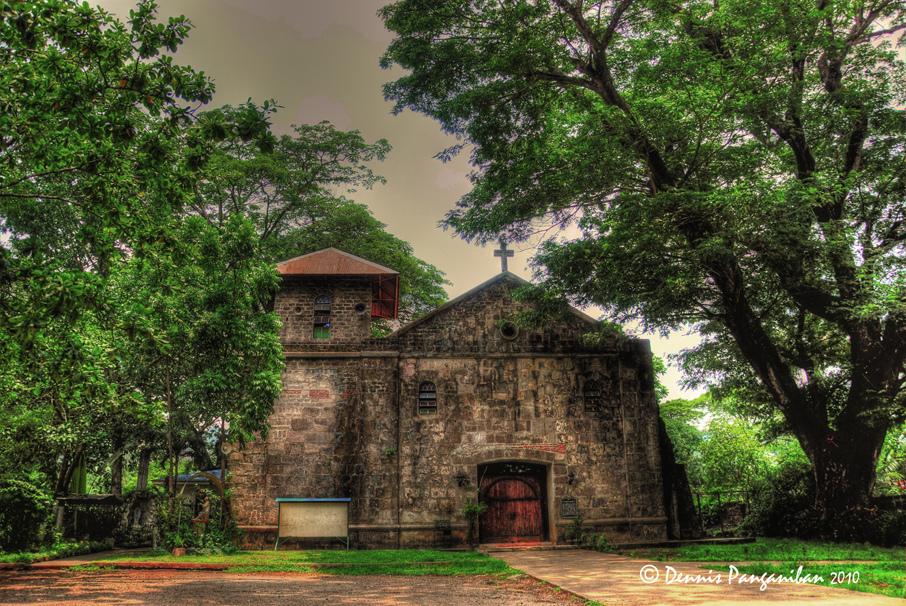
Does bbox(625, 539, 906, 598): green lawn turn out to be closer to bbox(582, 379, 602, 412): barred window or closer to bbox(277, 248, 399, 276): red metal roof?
bbox(582, 379, 602, 412): barred window

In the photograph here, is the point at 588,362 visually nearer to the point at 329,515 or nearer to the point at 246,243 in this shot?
the point at 329,515

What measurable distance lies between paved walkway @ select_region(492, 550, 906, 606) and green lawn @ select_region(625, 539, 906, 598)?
39 cm

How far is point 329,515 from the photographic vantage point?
53.7ft

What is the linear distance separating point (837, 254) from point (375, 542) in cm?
1288

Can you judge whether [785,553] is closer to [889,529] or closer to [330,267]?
[889,529]

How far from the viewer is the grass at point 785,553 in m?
10.2

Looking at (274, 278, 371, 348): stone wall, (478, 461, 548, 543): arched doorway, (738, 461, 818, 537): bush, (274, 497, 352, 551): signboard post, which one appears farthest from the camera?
(274, 278, 371, 348): stone wall

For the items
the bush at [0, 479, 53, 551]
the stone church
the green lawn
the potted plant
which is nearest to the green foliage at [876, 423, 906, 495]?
the green lawn

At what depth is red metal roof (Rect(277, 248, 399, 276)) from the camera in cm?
1816

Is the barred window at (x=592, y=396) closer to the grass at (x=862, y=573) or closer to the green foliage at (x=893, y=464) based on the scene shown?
the green foliage at (x=893, y=464)

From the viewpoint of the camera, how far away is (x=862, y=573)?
7.75 m

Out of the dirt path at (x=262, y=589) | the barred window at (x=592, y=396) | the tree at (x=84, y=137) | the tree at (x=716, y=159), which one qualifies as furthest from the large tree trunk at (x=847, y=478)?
the tree at (x=84, y=137)

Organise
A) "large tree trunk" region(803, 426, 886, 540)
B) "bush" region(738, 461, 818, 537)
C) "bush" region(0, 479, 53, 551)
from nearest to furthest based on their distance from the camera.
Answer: "bush" region(0, 479, 53, 551) < "large tree trunk" region(803, 426, 886, 540) < "bush" region(738, 461, 818, 537)

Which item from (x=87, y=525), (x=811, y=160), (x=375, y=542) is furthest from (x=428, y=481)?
(x=811, y=160)
